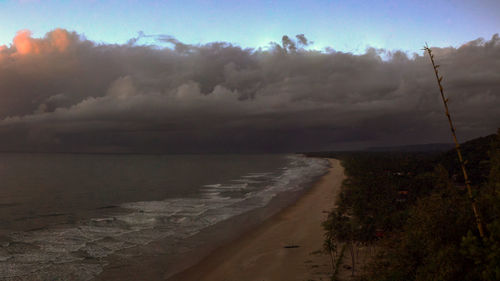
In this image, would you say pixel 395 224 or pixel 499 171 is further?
pixel 395 224

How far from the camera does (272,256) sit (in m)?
23.0

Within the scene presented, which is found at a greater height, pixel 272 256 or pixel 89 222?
pixel 89 222

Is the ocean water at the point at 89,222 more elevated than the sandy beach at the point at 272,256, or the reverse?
the ocean water at the point at 89,222

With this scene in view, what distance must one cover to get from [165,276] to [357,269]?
12.0 metres

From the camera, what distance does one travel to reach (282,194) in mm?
56875

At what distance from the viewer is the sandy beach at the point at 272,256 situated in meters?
19.5

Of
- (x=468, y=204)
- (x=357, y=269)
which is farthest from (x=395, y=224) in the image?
(x=468, y=204)

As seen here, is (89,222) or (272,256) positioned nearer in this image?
(272,256)

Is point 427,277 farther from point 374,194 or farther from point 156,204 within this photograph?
point 156,204

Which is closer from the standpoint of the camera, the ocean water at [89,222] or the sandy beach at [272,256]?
the sandy beach at [272,256]

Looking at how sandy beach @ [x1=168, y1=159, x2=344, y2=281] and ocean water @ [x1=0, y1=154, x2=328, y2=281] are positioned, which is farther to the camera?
ocean water @ [x1=0, y1=154, x2=328, y2=281]

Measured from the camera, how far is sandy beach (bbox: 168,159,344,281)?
19.5m

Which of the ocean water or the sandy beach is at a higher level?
the ocean water

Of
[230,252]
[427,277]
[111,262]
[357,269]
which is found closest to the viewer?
[427,277]
